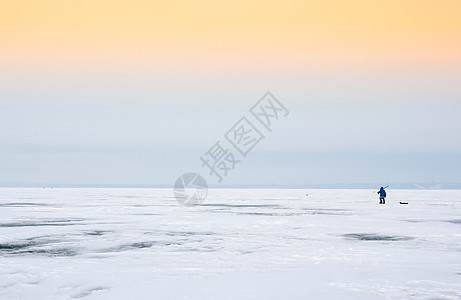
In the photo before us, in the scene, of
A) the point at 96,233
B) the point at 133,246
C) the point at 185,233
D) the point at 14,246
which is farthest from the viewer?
the point at 185,233

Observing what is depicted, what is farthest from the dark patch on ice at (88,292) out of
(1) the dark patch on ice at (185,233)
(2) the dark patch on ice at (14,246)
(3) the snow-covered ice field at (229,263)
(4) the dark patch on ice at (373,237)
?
(4) the dark patch on ice at (373,237)

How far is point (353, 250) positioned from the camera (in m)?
13.3

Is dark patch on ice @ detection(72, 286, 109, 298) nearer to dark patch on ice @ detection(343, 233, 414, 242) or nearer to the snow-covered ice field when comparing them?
the snow-covered ice field

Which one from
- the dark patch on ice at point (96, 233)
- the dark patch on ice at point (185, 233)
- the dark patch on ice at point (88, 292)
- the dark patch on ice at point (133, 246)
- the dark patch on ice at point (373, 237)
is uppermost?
the dark patch on ice at point (96, 233)

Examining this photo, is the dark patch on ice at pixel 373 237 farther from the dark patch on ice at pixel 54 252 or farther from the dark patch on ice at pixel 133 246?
the dark patch on ice at pixel 54 252

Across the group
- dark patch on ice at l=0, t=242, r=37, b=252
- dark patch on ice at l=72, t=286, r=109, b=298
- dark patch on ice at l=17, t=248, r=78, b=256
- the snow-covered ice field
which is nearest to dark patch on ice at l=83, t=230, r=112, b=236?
the snow-covered ice field

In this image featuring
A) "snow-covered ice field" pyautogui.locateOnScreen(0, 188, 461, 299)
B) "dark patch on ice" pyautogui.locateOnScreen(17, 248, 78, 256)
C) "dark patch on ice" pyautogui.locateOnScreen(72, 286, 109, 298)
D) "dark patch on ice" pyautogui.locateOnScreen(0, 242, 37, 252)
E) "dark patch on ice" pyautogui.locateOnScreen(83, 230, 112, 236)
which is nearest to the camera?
"dark patch on ice" pyautogui.locateOnScreen(72, 286, 109, 298)

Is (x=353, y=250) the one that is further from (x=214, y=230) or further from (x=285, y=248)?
(x=214, y=230)

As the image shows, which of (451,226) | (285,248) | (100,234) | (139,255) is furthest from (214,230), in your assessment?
(451,226)

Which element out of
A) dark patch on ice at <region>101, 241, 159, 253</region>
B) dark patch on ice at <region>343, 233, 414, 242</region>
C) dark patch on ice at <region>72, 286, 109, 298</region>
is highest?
dark patch on ice at <region>101, 241, 159, 253</region>

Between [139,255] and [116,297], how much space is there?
170 inches

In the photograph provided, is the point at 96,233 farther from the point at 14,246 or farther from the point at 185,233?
the point at 14,246

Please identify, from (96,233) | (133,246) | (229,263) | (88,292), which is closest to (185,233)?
(96,233)

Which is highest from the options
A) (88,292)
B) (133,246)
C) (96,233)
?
(96,233)
